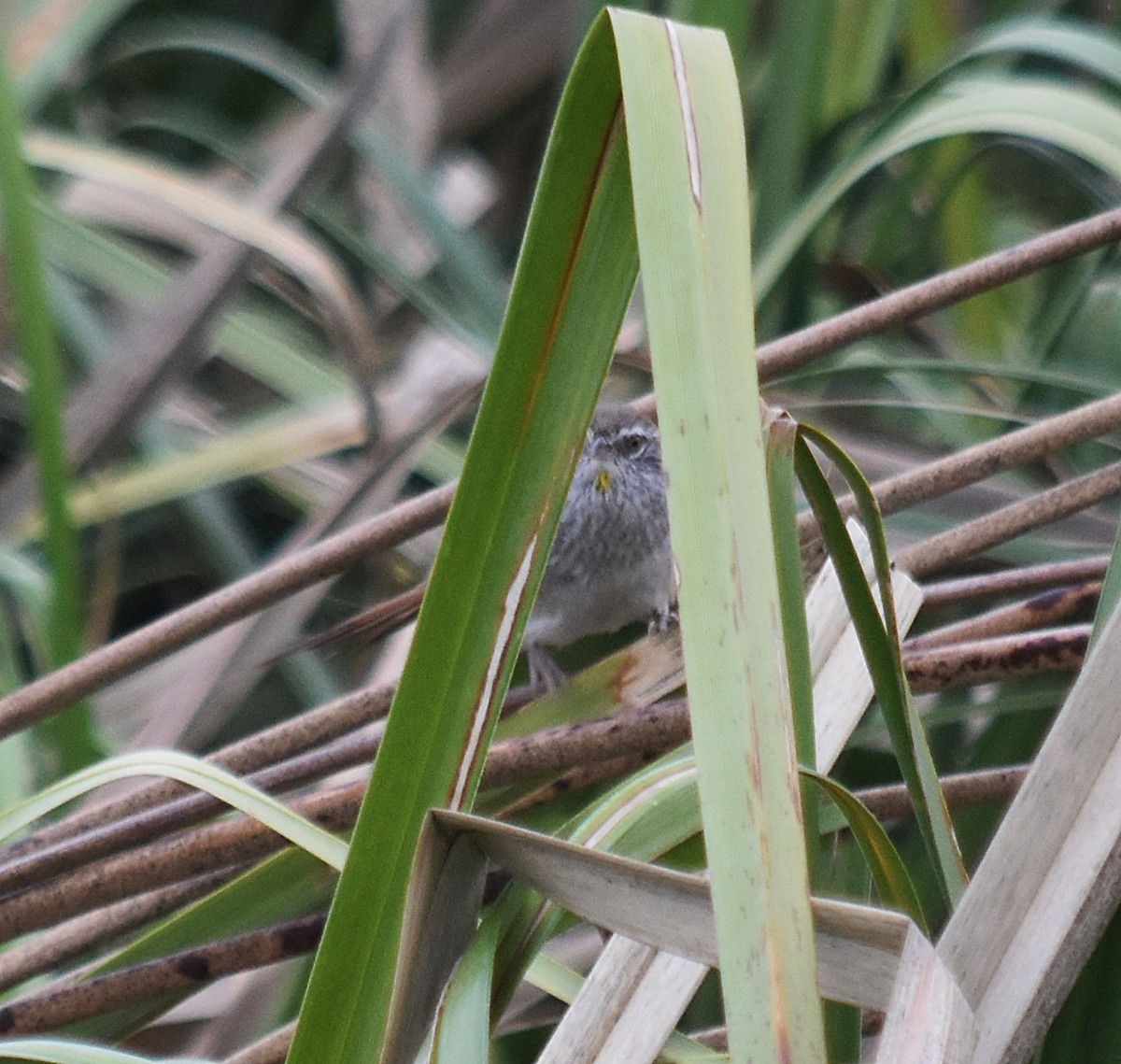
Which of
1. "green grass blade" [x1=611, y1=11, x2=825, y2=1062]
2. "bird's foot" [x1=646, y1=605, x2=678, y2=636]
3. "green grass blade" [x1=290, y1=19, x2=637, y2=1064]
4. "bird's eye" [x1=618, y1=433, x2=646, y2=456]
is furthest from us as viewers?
"bird's eye" [x1=618, y1=433, x2=646, y2=456]

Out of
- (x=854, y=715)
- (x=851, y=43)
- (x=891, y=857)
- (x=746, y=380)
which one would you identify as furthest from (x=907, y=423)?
(x=746, y=380)

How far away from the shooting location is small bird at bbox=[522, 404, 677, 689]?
2381 millimetres

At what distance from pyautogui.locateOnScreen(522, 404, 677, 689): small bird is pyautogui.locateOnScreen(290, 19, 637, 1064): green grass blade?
1.52 meters

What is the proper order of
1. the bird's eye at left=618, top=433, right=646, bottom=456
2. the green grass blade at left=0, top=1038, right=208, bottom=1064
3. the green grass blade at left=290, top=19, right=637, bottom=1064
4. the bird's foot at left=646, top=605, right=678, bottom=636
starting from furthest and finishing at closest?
the bird's eye at left=618, top=433, right=646, bottom=456 < the bird's foot at left=646, top=605, right=678, bottom=636 < the green grass blade at left=0, top=1038, right=208, bottom=1064 < the green grass blade at left=290, top=19, right=637, bottom=1064

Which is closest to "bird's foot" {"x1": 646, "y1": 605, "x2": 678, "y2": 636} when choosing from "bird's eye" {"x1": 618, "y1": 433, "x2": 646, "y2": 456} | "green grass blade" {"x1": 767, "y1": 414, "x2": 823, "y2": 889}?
"bird's eye" {"x1": 618, "y1": 433, "x2": 646, "y2": 456}

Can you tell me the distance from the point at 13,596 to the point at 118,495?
243mm

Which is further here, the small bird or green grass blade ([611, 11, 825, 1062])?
the small bird

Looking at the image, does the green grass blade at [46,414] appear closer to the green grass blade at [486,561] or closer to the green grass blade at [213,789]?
the green grass blade at [213,789]

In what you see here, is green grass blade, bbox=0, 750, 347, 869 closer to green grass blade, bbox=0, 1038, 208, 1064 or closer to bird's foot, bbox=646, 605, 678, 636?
green grass blade, bbox=0, 1038, 208, 1064

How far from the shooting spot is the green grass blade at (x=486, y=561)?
2.52 ft

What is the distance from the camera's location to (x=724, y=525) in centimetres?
68

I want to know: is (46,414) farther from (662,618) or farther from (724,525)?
(724,525)

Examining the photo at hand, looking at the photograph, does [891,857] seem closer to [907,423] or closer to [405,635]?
[405,635]

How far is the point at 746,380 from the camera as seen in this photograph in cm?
70
